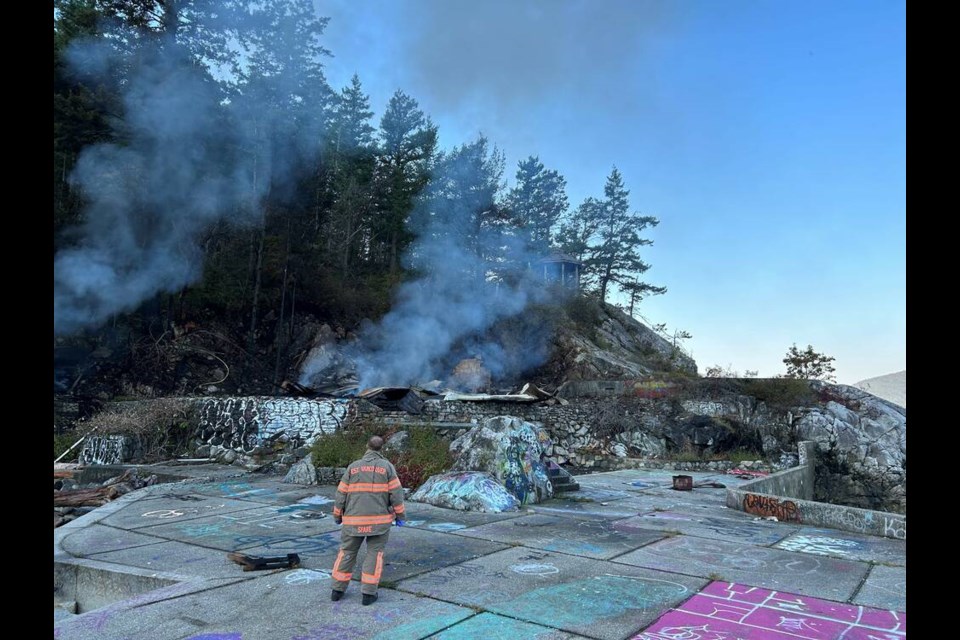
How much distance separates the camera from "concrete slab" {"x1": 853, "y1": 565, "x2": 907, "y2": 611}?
6.14 m

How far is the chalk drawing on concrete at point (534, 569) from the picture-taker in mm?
6926

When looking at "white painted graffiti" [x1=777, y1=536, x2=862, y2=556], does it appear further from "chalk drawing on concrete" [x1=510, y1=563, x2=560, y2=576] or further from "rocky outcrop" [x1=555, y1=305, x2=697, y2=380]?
"rocky outcrop" [x1=555, y1=305, x2=697, y2=380]

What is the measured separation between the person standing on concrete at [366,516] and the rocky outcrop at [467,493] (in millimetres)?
5120

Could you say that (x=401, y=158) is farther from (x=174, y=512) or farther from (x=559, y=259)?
(x=174, y=512)

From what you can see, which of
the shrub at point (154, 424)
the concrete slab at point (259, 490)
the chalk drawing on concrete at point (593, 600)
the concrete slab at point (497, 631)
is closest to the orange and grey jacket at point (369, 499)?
the concrete slab at point (497, 631)

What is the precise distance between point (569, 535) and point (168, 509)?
707 cm

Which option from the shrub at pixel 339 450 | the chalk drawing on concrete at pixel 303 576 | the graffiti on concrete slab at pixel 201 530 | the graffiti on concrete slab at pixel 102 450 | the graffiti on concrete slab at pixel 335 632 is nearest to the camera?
the graffiti on concrete slab at pixel 335 632

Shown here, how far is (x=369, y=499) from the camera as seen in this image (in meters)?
5.99

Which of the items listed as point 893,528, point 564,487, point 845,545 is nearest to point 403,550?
point 845,545

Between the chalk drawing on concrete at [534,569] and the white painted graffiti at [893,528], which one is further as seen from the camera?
the white painted graffiti at [893,528]

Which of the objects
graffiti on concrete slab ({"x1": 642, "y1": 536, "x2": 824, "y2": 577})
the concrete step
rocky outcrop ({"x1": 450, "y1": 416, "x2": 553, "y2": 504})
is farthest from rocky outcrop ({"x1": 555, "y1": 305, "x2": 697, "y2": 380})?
graffiti on concrete slab ({"x1": 642, "y1": 536, "x2": 824, "y2": 577})

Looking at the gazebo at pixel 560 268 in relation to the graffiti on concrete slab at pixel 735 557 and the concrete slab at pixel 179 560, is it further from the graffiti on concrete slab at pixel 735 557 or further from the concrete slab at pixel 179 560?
the concrete slab at pixel 179 560
